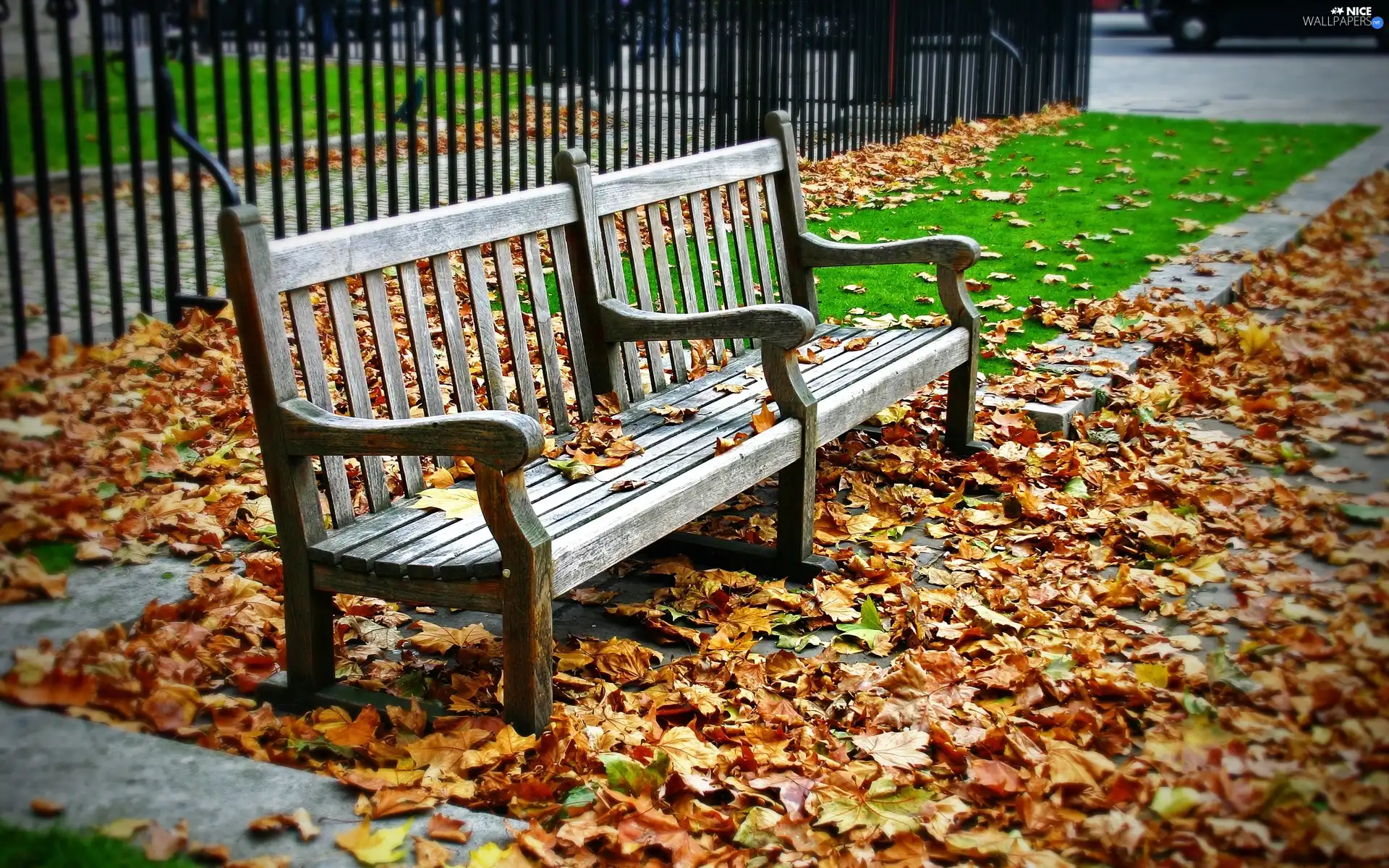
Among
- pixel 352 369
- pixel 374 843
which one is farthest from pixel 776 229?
pixel 374 843

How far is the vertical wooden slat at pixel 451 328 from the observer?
3.42m

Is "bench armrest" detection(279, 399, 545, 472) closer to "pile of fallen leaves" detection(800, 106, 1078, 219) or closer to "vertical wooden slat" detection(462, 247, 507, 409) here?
"vertical wooden slat" detection(462, 247, 507, 409)

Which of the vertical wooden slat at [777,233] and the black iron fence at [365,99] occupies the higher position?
the black iron fence at [365,99]

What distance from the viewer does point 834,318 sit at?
6.47 m

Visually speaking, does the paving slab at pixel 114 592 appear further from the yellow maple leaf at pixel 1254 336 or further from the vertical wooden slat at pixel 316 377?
the yellow maple leaf at pixel 1254 336

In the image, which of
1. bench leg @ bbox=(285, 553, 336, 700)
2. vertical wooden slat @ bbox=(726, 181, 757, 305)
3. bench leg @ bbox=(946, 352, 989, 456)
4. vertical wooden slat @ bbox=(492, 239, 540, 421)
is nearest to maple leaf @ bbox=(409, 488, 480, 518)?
bench leg @ bbox=(285, 553, 336, 700)

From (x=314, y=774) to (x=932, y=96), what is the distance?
11.1 m

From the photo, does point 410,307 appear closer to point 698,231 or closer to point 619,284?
point 619,284

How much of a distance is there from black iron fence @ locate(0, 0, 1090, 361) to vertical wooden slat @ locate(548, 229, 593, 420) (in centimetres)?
102

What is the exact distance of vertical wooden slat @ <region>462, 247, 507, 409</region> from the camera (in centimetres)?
354

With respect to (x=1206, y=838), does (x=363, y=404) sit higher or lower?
higher

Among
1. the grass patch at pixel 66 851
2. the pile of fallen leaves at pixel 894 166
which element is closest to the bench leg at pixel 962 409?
the grass patch at pixel 66 851

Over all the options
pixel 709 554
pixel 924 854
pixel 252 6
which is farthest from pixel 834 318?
pixel 924 854

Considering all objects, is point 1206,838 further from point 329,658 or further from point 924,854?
point 329,658
